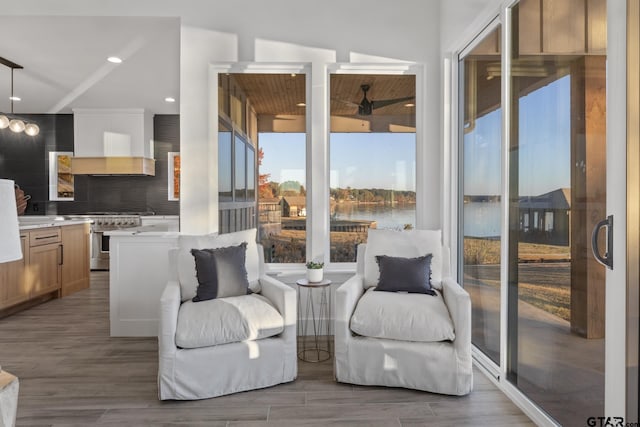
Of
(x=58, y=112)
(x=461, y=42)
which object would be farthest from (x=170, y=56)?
(x=58, y=112)

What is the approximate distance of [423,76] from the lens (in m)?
3.88

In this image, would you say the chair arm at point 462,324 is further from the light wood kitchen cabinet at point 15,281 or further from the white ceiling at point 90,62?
the light wood kitchen cabinet at point 15,281

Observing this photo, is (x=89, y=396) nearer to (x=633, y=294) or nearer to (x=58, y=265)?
(x=633, y=294)

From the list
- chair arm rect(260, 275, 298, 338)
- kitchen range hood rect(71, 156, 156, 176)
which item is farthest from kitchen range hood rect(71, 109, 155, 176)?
chair arm rect(260, 275, 298, 338)

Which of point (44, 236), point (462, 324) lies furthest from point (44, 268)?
point (462, 324)

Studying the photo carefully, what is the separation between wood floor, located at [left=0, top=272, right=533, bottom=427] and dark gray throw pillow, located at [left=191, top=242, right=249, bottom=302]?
0.66m

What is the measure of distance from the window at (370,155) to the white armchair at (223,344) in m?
1.31

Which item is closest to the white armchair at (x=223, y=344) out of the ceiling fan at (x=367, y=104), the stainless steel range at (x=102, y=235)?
the ceiling fan at (x=367, y=104)

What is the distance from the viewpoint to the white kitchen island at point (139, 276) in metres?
3.75

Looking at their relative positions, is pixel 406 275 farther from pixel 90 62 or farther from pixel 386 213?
pixel 90 62

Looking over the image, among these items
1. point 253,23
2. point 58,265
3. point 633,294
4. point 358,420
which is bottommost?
point 358,420

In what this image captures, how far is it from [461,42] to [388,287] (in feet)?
6.67

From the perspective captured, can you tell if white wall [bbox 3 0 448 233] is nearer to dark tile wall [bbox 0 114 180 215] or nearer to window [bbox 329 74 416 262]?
window [bbox 329 74 416 262]

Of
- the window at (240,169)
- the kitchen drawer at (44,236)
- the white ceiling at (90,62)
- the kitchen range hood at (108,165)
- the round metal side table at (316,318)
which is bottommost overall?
the round metal side table at (316,318)
